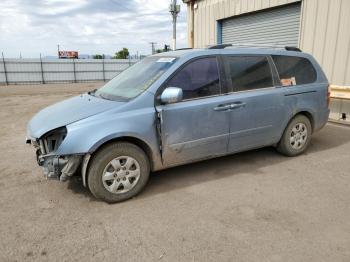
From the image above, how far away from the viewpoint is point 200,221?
10.4 feet

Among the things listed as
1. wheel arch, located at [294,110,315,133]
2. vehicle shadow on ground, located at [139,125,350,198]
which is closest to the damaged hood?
vehicle shadow on ground, located at [139,125,350,198]

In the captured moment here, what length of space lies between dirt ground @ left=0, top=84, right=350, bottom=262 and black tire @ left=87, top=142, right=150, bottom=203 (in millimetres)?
111

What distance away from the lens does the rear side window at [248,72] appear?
14.0 feet

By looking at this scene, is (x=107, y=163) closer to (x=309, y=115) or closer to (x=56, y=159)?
(x=56, y=159)

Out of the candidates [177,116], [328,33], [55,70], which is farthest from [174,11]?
[55,70]

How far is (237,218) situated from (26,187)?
275 centimetres

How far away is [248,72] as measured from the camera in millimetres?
4418

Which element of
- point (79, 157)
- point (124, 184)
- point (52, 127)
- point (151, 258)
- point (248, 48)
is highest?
point (248, 48)

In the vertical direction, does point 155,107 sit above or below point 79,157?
above

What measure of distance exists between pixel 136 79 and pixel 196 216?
1996 millimetres

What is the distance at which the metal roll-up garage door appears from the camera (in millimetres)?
8585

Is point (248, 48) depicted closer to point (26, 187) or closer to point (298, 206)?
point (298, 206)

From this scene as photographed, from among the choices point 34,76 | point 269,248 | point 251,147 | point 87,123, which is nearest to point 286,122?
point 251,147

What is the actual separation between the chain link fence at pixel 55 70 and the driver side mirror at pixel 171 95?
23.2 metres
